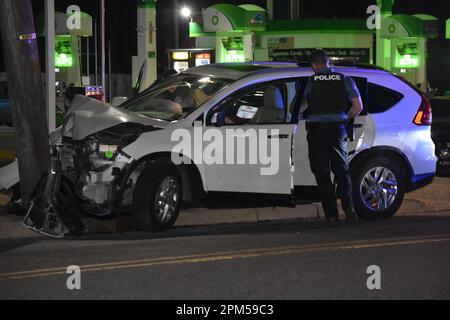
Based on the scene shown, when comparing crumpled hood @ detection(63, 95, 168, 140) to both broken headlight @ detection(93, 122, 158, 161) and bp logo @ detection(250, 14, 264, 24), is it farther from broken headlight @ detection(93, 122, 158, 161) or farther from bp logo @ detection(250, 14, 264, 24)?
bp logo @ detection(250, 14, 264, 24)

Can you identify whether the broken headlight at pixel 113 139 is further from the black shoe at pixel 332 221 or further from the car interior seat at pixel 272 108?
the black shoe at pixel 332 221

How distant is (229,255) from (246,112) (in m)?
2.46

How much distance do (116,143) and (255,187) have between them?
5.25 feet

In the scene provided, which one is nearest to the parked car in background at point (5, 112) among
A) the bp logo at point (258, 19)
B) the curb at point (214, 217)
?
the bp logo at point (258, 19)

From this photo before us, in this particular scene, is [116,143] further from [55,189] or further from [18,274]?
[18,274]

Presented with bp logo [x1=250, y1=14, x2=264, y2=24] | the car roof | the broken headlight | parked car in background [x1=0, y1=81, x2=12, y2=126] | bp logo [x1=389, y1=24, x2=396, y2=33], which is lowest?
parked car in background [x1=0, y1=81, x2=12, y2=126]

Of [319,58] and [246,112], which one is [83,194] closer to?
[246,112]

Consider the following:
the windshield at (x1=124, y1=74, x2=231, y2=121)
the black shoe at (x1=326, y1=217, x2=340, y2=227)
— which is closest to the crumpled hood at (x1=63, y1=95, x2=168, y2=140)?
the windshield at (x1=124, y1=74, x2=231, y2=121)

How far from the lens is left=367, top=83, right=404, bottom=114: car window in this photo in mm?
11320

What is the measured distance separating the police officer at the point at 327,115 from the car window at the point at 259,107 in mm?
348

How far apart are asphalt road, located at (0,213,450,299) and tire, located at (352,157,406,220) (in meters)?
0.43

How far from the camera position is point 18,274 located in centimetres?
780

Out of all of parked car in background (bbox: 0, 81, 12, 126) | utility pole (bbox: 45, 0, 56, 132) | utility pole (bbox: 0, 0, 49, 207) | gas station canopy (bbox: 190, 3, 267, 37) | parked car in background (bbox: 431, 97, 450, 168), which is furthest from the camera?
gas station canopy (bbox: 190, 3, 267, 37)

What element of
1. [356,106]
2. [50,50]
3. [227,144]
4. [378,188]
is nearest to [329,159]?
[356,106]
